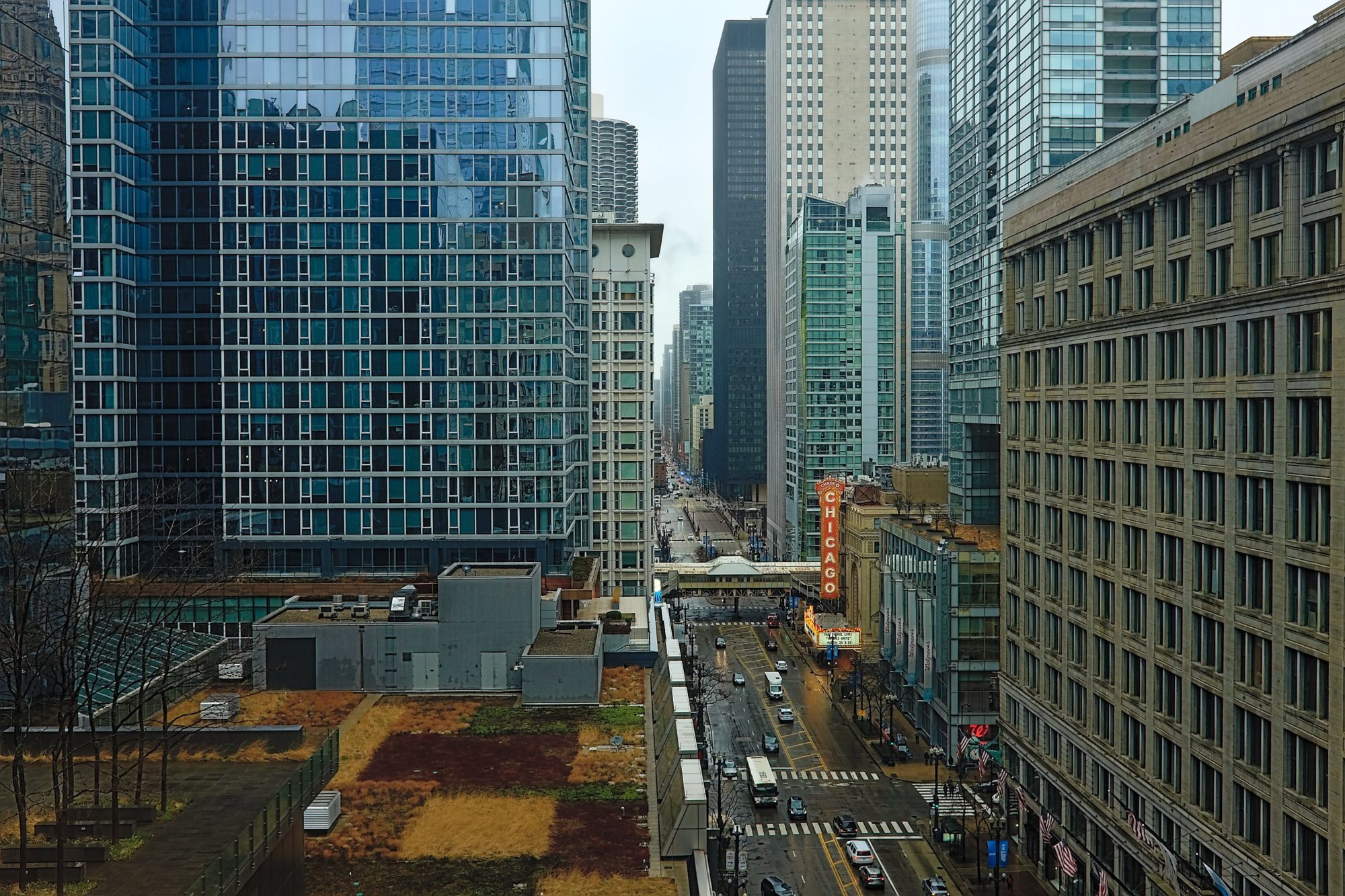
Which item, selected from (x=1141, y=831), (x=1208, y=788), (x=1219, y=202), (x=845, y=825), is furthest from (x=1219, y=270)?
(x=845, y=825)

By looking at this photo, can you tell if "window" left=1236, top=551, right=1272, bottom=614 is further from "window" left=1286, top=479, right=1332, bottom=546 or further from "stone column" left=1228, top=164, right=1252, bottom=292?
"stone column" left=1228, top=164, right=1252, bottom=292

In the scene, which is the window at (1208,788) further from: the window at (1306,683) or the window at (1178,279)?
the window at (1178,279)

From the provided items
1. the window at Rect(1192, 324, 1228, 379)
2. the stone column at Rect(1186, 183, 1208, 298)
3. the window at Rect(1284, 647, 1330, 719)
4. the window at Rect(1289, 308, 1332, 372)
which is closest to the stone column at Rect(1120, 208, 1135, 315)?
the stone column at Rect(1186, 183, 1208, 298)

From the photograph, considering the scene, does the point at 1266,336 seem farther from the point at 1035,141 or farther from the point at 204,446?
the point at 204,446

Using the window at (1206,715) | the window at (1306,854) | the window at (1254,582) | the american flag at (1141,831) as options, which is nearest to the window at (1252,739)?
the window at (1206,715)

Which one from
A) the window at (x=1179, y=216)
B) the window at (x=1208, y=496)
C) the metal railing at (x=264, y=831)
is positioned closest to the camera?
the metal railing at (x=264, y=831)

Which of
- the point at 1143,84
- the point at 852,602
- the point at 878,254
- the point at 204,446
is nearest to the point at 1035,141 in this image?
the point at 1143,84

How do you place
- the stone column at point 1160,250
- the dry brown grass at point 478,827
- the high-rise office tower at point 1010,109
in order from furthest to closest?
the high-rise office tower at point 1010,109, the stone column at point 1160,250, the dry brown grass at point 478,827

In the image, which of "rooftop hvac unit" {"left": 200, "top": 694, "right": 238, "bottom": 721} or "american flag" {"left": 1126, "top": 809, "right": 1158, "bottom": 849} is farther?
"american flag" {"left": 1126, "top": 809, "right": 1158, "bottom": 849}
